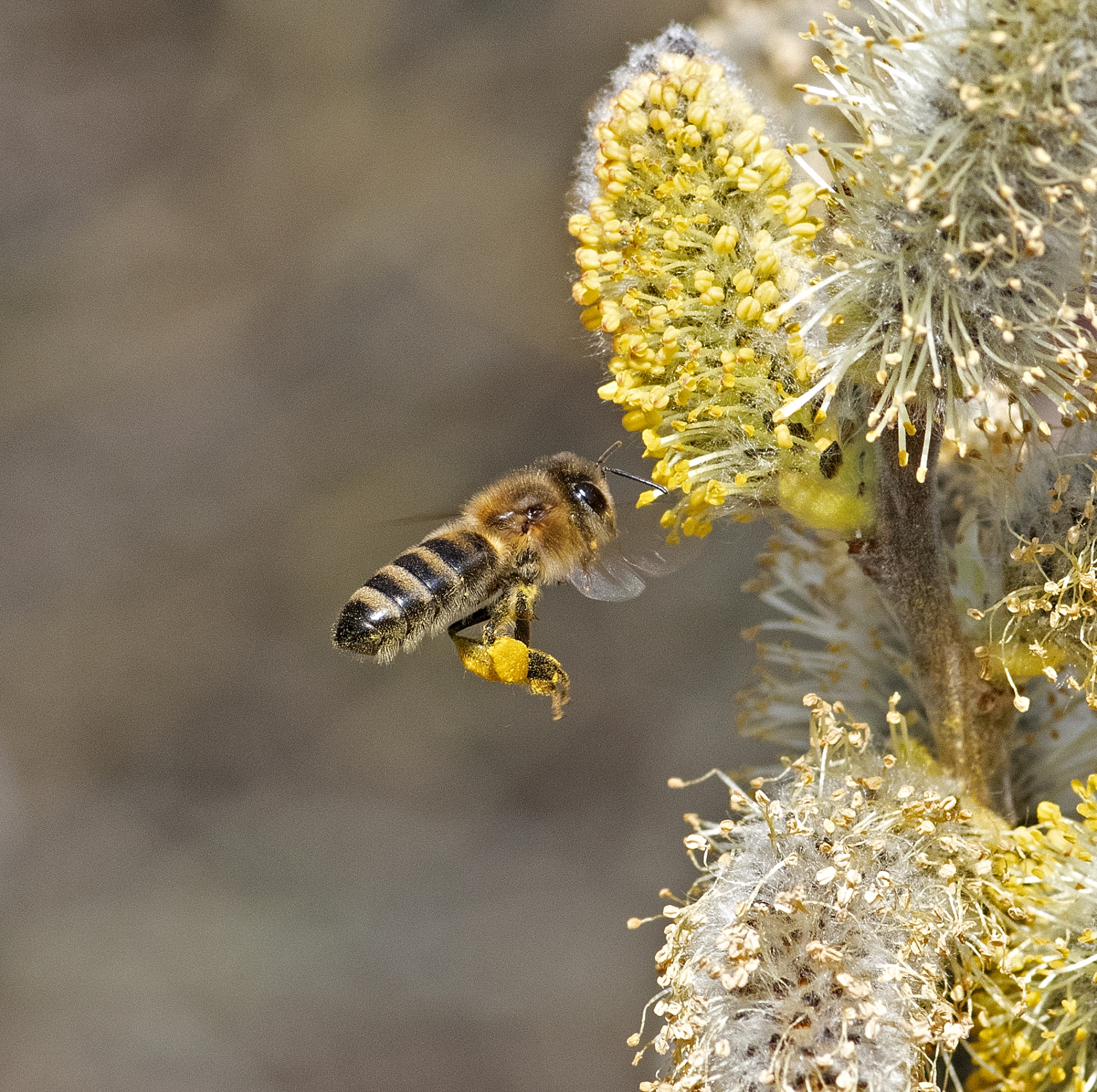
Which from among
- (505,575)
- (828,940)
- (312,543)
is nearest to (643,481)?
(505,575)

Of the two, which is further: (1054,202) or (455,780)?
(455,780)

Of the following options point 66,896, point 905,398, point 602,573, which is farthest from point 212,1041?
point 905,398

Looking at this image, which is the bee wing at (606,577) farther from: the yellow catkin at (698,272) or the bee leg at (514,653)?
the yellow catkin at (698,272)

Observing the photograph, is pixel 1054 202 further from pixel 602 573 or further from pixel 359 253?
pixel 359 253

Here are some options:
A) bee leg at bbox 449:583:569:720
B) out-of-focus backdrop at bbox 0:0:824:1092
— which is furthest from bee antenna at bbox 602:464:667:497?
out-of-focus backdrop at bbox 0:0:824:1092

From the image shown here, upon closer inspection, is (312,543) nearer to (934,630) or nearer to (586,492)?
(586,492)

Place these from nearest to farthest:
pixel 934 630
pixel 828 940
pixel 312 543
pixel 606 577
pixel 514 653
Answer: pixel 828 940, pixel 934 630, pixel 514 653, pixel 606 577, pixel 312 543

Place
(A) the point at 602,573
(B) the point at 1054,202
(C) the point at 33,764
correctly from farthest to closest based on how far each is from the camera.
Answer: (C) the point at 33,764, (A) the point at 602,573, (B) the point at 1054,202
